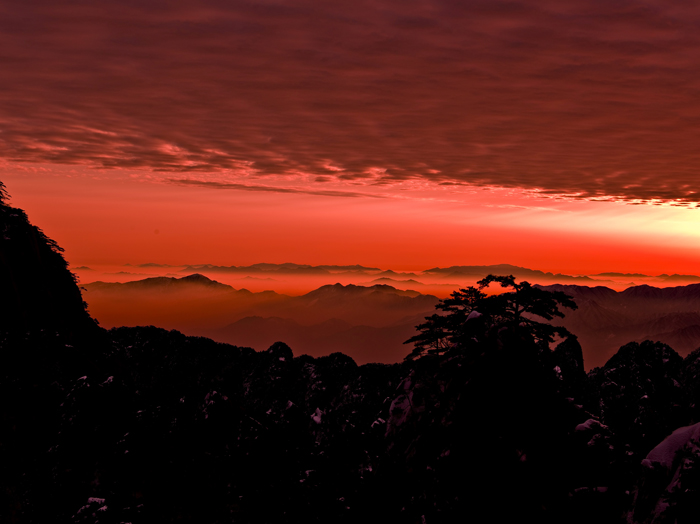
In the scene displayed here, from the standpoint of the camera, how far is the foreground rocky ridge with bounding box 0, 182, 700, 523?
1788 centimetres

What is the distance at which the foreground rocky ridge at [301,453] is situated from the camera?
17875 millimetres

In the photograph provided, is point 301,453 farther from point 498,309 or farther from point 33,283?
point 498,309

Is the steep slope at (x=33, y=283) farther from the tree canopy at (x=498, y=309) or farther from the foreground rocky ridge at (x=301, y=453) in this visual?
the tree canopy at (x=498, y=309)

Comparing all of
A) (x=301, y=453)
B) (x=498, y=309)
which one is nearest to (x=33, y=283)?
(x=301, y=453)

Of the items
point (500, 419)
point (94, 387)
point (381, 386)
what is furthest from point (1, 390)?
point (381, 386)

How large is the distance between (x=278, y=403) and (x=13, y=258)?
51.3 meters

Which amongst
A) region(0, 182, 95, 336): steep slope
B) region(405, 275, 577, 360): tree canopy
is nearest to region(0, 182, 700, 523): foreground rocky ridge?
region(0, 182, 95, 336): steep slope

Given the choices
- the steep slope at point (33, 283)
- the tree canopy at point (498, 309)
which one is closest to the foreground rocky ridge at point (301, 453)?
the steep slope at point (33, 283)

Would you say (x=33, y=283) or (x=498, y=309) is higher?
(x=33, y=283)

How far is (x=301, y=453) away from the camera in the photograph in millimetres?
29797

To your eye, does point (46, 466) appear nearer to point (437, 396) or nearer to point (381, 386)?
point (437, 396)

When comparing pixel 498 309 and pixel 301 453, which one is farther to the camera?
pixel 498 309

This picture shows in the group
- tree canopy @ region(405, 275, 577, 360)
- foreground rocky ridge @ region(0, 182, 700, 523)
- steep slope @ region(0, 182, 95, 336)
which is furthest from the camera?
tree canopy @ region(405, 275, 577, 360)

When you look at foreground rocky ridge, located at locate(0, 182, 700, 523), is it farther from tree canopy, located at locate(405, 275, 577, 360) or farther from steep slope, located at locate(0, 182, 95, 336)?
tree canopy, located at locate(405, 275, 577, 360)
